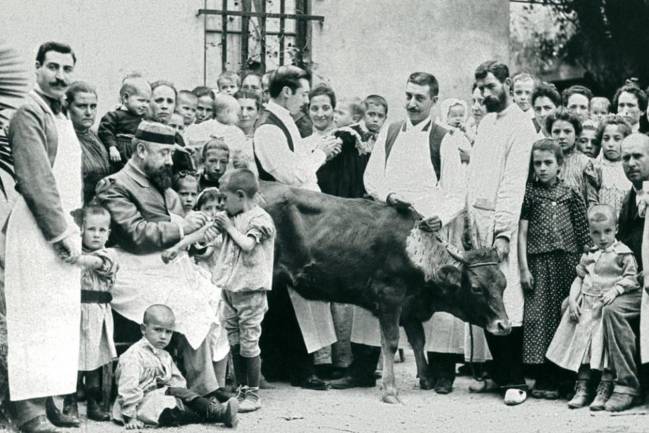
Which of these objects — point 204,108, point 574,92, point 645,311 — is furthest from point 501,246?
point 204,108

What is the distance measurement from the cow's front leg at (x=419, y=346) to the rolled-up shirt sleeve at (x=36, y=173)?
2.96 m

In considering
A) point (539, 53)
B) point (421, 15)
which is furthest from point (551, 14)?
point (421, 15)

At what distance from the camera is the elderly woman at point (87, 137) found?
7.86 meters

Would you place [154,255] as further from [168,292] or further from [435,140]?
[435,140]

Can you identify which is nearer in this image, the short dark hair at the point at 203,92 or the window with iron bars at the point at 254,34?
the short dark hair at the point at 203,92

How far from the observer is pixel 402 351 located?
10031 mm

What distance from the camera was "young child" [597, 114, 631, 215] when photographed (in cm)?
877

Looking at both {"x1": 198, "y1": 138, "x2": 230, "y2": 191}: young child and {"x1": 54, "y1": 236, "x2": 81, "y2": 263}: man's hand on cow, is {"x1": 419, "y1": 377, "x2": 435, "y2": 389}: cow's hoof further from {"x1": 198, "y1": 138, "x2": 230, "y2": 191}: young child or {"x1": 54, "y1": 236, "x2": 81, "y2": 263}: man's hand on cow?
{"x1": 54, "y1": 236, "x2": 81, "y2": 263}: man's hand on cow

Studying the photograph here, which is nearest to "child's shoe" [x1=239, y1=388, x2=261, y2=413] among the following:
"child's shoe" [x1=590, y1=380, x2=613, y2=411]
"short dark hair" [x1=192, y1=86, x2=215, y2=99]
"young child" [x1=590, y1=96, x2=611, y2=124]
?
"child's shoe" [x1=590, y1=380, x2=613, y2=411]

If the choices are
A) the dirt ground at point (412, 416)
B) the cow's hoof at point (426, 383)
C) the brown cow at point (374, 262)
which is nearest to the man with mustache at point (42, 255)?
the dirt ground at point (412, 416)

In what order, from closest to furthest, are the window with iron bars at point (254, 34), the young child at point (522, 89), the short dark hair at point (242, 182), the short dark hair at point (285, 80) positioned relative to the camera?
1. the short dark hair at point (242, 182)
2. the short dark hair at point (285, 80)
3. the young child at point (522, 89)
4. the window with iron bars at point (254, 34)

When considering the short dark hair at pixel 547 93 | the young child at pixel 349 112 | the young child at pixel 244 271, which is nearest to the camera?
the young child at pixel 244 271

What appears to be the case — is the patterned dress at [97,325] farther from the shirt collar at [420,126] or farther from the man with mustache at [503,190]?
the man with mustache at [503,190]

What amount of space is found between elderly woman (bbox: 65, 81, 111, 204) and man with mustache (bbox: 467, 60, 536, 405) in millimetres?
2706
